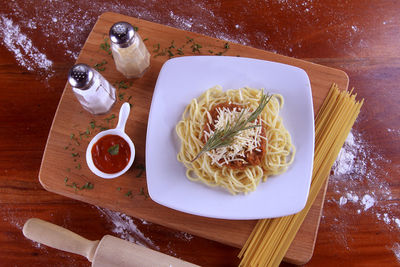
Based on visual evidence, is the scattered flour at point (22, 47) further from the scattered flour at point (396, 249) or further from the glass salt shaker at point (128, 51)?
the scattered flour at point (396, 249)

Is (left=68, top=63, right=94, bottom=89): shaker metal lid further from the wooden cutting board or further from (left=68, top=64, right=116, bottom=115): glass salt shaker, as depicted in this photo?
the wooden cutting board

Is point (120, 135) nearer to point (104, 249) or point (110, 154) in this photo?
point (110, 154)

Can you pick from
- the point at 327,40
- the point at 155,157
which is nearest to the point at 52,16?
the point at 155,157

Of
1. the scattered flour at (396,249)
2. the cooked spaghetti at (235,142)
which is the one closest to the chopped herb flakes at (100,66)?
the cooked spaghetti at (235,142)

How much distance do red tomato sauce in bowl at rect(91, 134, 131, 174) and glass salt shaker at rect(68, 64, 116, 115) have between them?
17cm

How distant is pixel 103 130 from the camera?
183 centimetres

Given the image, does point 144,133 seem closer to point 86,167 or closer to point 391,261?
point 86,167

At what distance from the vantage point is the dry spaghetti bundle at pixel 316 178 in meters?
1.70

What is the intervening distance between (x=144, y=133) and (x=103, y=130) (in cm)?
22

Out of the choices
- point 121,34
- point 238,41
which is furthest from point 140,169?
point 238,41

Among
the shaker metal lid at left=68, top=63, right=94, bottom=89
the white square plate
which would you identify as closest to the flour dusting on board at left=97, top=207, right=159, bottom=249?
the white square plate

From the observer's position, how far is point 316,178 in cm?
177

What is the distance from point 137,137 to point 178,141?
0.76ft

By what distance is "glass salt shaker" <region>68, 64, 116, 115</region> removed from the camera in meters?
1.56
